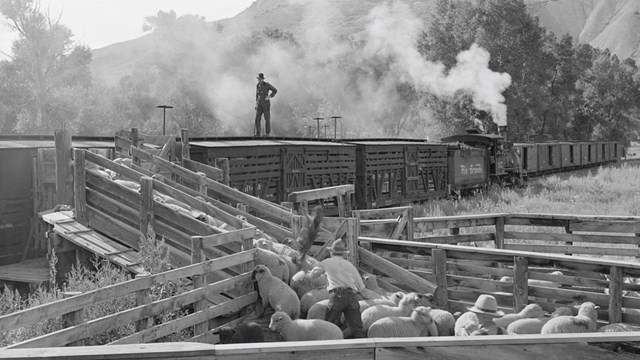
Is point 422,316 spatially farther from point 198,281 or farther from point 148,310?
point 148,310

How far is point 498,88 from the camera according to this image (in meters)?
42.9

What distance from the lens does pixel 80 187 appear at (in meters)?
9.08

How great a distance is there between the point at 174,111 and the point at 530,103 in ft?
93.3

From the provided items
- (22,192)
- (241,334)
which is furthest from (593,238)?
(22,192)

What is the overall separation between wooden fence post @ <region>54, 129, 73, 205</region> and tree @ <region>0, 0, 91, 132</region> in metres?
30.2

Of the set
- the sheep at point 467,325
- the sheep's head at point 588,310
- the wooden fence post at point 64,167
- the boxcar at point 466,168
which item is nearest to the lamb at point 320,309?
the sheep at point 467,325

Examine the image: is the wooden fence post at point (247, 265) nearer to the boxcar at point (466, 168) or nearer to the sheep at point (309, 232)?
the sheep at point (309, 232)

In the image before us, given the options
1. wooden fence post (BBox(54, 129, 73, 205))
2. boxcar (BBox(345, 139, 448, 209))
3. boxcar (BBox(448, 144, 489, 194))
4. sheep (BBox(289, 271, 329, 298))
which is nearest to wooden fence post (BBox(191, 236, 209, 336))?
sheep (BBox(289, 271, 329, 298))

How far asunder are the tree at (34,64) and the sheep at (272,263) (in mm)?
33929

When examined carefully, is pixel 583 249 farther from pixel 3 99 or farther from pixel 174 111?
pixel 174 111

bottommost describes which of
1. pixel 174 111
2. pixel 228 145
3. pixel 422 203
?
pixel 422 203

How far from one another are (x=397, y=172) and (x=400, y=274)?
14.1 m

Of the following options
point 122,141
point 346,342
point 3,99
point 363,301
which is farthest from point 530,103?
point 346,342

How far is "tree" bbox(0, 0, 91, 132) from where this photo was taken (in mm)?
37875
